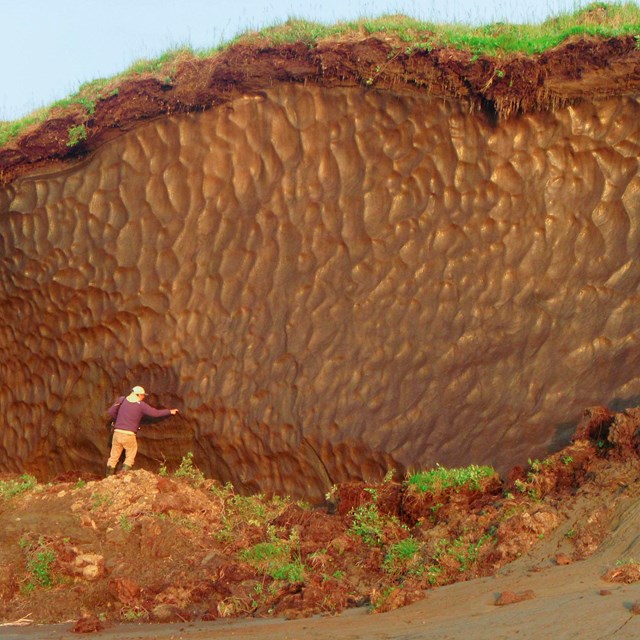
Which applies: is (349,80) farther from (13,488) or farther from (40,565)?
(40,565)

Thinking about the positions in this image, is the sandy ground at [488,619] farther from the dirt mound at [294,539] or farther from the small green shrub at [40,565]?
the small green shrub at [40,565]

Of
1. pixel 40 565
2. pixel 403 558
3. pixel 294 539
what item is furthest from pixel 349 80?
pixel 40 565

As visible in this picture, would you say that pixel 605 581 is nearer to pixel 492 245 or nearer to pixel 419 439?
pixel 419 439

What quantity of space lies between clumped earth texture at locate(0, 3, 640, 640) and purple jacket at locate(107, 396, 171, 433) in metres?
0.25

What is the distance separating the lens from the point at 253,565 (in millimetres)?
7230

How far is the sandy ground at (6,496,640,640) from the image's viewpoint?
14.6 ft

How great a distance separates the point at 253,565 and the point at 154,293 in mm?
4309

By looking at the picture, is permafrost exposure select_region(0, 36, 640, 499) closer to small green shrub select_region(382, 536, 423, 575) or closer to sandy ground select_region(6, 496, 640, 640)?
small green shrub select_region(382, 536, 423, 575)

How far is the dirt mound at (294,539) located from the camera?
600 centimetres

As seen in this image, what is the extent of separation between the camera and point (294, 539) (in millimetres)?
7477

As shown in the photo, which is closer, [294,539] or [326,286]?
[294,539]

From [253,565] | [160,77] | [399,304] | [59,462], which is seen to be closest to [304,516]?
[253,565]

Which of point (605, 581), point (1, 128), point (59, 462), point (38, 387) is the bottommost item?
point (59, 462)

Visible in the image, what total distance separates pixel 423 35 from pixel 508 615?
22.3ft
